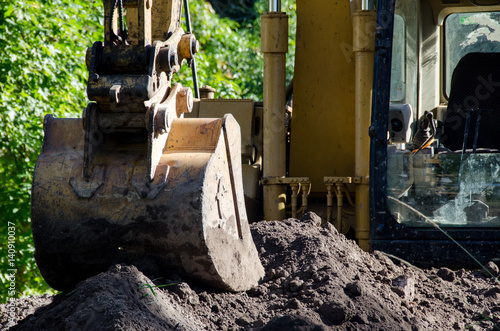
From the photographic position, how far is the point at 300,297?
9.62 ft

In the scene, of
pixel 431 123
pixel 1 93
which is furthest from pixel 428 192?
pixel 1 93

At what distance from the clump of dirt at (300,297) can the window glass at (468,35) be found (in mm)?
1445

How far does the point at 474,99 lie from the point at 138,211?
2.67 metres

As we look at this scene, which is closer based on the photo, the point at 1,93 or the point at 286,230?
the point at 286,230

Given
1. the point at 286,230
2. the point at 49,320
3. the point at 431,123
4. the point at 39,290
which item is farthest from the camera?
the point at 39,290

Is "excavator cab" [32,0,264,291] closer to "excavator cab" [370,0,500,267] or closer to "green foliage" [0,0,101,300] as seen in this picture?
"excavator cab" [370,0,500,267]

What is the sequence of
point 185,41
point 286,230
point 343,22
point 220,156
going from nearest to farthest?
point 220,156
point 185,41
point 286,230
point 343,22

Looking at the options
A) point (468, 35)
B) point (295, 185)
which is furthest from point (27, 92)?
point (468, 35)

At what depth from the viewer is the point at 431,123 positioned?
4.09 meters

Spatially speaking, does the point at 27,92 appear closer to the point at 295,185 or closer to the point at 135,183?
the point at 295,185

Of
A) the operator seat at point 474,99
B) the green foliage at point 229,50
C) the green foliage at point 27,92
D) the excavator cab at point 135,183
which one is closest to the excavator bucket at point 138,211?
the excavator cab at point 135,183

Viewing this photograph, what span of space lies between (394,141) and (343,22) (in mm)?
1155

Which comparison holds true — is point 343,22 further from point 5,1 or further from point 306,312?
point 5,1

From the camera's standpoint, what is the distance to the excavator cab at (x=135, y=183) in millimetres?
2801
